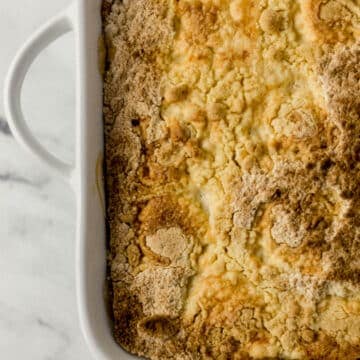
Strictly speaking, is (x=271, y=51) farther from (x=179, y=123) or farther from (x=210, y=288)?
(x=210, y=288)

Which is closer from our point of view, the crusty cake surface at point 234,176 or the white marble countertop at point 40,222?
Answer: the crusty cake surface at point 234,176

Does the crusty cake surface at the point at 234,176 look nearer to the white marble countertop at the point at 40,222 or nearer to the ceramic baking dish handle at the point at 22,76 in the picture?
the ceramic baking dish handle at the point at 22,76

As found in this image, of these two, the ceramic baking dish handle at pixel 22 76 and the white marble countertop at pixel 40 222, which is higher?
the ceramic baking dish handle at pixel 22 76

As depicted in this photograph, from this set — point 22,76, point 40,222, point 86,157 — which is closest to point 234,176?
point 86,157

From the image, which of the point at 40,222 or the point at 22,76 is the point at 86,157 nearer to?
the point at 22,76

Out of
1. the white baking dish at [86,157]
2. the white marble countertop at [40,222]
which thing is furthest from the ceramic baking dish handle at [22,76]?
the white marble countertop at [40,222]

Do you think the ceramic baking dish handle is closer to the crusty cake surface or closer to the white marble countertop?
the crusty cake surface

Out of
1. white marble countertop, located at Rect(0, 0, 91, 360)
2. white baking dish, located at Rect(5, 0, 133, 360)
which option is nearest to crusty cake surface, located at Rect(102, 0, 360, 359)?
white baking dish, located at Rect(5, 0, 133, 360)
